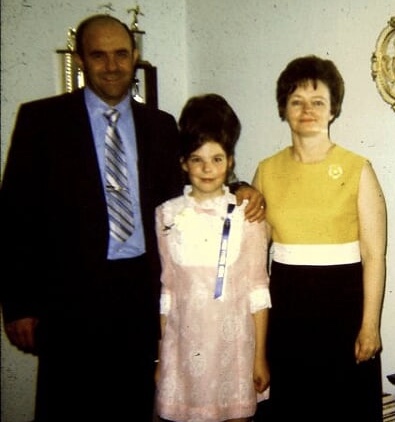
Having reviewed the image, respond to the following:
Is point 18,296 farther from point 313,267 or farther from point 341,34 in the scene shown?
point 341,34

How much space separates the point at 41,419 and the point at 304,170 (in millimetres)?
1387

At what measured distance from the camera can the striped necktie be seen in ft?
5.71

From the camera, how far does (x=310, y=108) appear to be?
162cm

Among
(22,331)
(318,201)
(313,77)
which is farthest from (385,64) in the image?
(22,331)

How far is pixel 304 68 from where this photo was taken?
1.65 meters

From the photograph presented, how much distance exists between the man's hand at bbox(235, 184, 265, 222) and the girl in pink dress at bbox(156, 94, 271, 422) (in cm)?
2

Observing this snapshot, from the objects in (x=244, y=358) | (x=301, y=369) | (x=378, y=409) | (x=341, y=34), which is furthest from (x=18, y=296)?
(x=341, y=34)

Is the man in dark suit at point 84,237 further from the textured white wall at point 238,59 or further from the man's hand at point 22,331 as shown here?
the textured white wall at point 238,59

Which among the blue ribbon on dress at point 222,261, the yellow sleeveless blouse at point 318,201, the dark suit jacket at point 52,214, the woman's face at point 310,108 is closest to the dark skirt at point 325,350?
the yellow sleeveless blouse at point 318,201

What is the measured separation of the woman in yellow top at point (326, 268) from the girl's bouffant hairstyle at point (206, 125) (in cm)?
21

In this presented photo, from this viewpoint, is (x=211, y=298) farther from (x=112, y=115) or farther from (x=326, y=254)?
(x=112, y=115)

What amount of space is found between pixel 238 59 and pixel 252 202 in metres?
1.18

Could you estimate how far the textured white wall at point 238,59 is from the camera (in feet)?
6.17

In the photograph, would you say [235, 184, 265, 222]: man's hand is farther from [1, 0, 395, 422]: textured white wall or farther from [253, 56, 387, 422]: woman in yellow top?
[1, 0, 395, 422]: textured white wall
